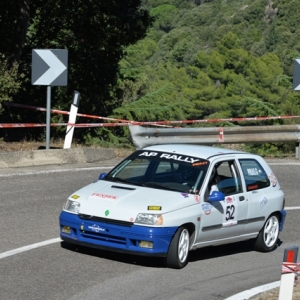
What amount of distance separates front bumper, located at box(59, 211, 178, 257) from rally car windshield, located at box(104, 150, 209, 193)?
90 centimetres

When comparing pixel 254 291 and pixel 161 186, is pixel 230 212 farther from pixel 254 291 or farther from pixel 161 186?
pixel 254 291

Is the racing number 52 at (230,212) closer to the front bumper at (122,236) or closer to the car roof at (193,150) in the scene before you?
the car roof at (193,150)

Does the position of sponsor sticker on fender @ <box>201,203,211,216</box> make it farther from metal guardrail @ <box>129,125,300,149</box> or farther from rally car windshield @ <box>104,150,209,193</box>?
metal guardrail @ <box>129,125,300,149</box>

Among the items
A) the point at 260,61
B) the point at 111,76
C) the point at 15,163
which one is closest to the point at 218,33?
the point at 260,61

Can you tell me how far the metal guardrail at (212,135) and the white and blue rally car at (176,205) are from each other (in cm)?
730

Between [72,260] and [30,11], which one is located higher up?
[30,11]

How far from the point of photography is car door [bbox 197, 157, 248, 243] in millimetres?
9789

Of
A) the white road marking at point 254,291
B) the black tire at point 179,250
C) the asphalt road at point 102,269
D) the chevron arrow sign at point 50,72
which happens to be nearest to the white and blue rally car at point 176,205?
the black tire at point 179,250

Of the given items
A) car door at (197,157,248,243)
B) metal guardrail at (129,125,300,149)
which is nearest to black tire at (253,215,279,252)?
car door at (197,157,248,243)

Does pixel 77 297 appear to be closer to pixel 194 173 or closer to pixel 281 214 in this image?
pixel 194 173

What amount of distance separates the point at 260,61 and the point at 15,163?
78911 mm

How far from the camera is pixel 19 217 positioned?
11.7m

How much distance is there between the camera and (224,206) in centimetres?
1005

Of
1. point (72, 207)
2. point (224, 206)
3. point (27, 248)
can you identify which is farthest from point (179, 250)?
point (27, 248)
